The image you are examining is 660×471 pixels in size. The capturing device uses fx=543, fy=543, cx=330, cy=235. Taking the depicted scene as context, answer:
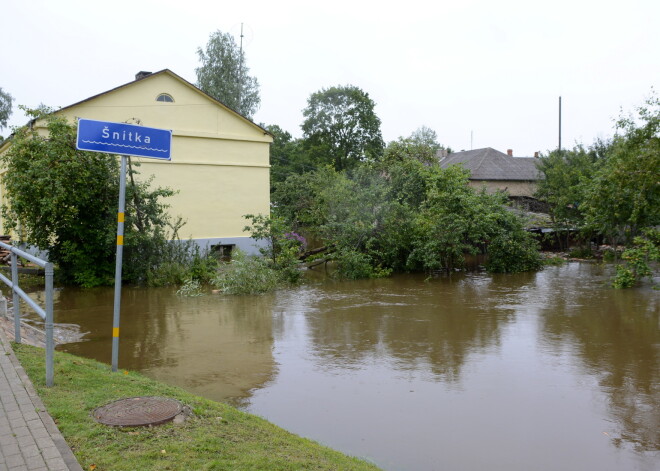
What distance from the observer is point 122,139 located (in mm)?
6418

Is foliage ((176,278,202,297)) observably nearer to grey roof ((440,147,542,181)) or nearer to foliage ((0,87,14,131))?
grey roof ((440,147,542,181))

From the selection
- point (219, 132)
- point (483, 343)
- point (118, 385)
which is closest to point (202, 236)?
point (219, 132)

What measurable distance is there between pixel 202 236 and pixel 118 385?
18.0 meters

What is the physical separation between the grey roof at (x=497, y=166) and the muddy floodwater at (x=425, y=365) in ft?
90.9

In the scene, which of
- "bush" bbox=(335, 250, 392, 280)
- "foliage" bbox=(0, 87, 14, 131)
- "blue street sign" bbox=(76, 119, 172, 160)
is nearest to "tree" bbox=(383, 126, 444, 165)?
"bush" bbox=(335, 250, 392, 280)

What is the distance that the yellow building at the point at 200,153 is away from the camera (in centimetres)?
2230

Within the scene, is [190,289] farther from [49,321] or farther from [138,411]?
[138,411]

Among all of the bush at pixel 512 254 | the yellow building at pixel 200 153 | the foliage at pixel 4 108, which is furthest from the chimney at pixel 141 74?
the foliage at pixel 4 108

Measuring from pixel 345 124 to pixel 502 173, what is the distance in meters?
15.4

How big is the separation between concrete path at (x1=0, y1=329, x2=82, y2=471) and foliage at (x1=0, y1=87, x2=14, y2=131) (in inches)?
2016

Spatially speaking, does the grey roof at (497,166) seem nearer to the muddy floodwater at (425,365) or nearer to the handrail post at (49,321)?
the muddy floodwater at (425,365)

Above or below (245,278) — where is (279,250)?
above

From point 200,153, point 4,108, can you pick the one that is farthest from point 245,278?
point 4,108

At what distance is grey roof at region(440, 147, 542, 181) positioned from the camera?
4269 cm
